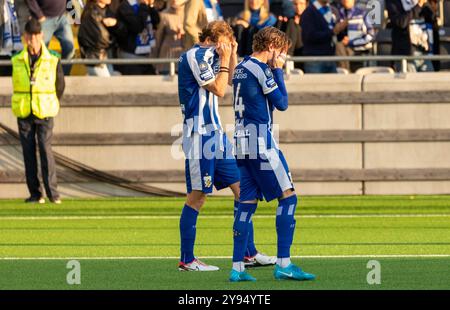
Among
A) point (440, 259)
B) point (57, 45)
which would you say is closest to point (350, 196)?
point (57, 45)

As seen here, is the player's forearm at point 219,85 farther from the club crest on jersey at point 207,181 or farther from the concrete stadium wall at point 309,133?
the concrete stadium wall at point 309,133

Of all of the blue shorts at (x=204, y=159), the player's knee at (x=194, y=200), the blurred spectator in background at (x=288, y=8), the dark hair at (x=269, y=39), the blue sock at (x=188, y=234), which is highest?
the blurred spectator in background at (x=288, y=8)

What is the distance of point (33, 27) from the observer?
20.5 metres

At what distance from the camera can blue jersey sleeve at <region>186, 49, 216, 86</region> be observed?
13094 millimetres

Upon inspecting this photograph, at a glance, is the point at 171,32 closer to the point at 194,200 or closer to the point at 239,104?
the point at 194,200

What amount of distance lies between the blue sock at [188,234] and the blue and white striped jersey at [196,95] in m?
0.70

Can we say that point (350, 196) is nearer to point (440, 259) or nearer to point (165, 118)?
point (165, 118)

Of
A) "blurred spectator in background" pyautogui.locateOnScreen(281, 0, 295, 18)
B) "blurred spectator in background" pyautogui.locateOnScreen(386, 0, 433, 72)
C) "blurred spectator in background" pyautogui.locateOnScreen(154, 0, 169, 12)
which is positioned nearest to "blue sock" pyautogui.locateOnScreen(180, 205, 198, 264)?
"blurred spectator in background" pyautogui.locateOnScreen(386, 0, 433, 72)

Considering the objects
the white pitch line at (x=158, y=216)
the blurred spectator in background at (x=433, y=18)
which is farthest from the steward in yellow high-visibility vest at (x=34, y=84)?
the blurred spectator in background at (x=433, y=18)

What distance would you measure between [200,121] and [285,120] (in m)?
8.69

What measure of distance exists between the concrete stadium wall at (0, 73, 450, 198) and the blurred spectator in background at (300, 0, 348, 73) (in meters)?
0.40

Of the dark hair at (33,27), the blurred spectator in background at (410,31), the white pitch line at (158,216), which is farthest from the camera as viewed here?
the blurred spectator in background at (410,31)

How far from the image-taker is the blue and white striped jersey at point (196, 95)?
43.1ft

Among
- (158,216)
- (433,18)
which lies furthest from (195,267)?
(433,18)
